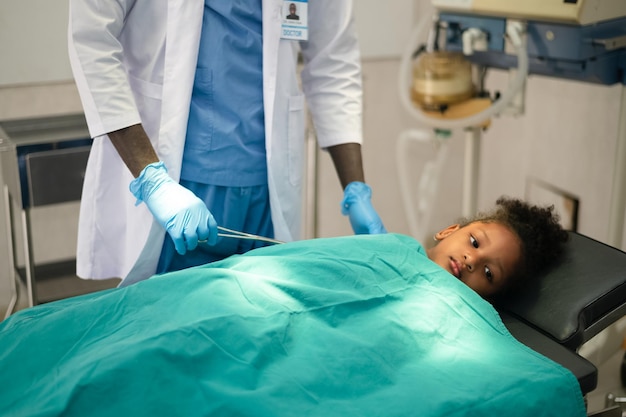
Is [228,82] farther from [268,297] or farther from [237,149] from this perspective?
[268,297]

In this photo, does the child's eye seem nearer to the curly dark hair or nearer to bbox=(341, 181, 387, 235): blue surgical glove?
the curly dark hair

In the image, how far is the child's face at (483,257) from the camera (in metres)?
1.73

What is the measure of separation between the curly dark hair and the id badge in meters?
0.62

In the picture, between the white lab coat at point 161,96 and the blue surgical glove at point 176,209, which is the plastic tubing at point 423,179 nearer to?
the white lab coat at point 161,96

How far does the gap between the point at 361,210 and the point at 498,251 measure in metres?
0.33

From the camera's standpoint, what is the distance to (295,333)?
133 cm

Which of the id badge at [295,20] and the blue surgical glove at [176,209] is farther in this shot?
the id badge at [295,20]

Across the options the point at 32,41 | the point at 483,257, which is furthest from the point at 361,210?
the point at 32,41

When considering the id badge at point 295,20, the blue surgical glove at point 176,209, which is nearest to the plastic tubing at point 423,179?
the id badge at point 295,20

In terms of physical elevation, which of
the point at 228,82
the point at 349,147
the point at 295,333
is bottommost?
the point at 295,333

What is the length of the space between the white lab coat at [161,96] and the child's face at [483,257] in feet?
1.21

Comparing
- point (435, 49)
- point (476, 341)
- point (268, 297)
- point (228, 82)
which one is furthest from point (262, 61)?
point (435, 49)

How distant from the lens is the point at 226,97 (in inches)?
64.1

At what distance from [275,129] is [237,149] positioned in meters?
0.11
